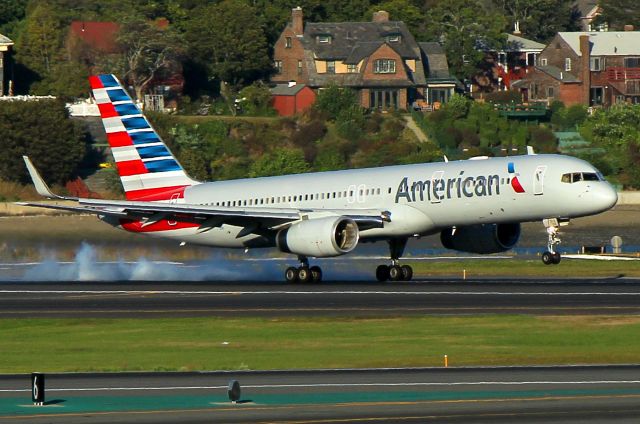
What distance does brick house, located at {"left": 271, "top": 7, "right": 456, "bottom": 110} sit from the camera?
146750mm

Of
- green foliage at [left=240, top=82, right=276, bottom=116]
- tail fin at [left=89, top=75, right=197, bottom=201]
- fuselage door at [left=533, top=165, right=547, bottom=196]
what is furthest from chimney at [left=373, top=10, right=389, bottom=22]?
fuselage door at [left=533, top=165, right=547, bottom=196]

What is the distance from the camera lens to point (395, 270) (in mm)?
58656

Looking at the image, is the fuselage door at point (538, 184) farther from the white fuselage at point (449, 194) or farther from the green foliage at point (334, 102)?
the green foliage at point (334, 102)

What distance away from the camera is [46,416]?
27.1 meters

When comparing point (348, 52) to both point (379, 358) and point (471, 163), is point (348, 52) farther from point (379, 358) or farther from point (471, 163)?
point (379, 358)

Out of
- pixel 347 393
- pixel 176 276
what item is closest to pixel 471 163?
pixel 176 276

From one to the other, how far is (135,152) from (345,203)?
A: 33.2 ft

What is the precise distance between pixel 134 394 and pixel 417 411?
5.77m

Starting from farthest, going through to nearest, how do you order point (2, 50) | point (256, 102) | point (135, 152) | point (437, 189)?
point (2, 50) < point (256, 102) < point (135, 152) < point (437, 189)

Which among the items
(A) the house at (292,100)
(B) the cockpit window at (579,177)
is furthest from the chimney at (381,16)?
(B) the cockpit window at (579,177)

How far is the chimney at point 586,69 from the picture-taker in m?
155

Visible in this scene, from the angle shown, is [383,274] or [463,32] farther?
[463,32]

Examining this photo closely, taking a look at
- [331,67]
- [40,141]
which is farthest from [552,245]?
[331,67]

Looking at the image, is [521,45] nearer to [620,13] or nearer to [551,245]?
[620,13]
